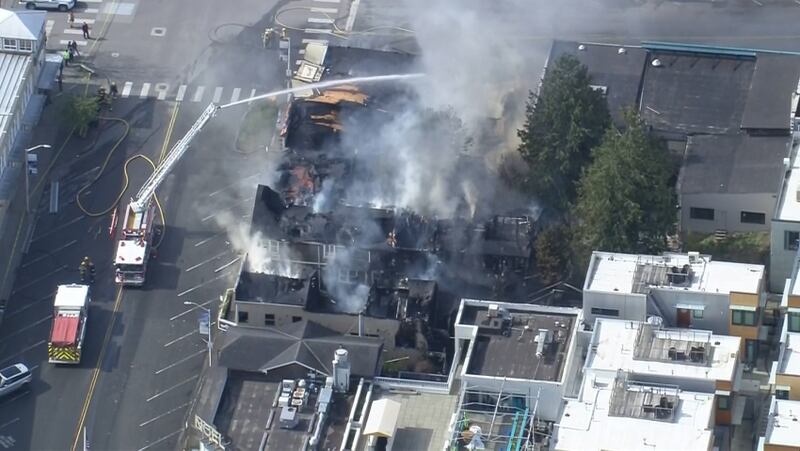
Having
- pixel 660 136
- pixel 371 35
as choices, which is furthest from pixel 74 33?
pixel 660 136

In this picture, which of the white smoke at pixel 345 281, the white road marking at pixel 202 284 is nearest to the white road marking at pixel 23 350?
the white road marking at pixel 202 284

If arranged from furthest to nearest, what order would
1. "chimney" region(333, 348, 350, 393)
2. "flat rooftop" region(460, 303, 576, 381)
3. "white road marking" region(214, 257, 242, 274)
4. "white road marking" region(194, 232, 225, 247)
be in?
"white road marking" region(194, 232, 225, 247), "white road marking" region(214, 257, 242, 274), "chimney" region(333, 348, 350, 393), "flat rooftop" region(460, 303, 576, 381)

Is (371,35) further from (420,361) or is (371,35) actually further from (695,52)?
(420,361)

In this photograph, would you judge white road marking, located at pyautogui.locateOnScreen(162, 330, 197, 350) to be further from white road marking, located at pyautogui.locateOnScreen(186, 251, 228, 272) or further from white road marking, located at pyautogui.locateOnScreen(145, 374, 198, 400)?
white road marking, located at pyautogui.locateOnScreen(186, 251, 228, 272)

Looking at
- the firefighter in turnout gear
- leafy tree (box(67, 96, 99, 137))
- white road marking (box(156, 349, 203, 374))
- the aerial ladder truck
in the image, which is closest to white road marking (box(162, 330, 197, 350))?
white road marking (box(156, 349, 203, 374))

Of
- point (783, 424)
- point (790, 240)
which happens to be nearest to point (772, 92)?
point (790, 240)

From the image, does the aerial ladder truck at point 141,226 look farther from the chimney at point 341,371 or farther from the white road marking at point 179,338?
the chimney at point 341,371
